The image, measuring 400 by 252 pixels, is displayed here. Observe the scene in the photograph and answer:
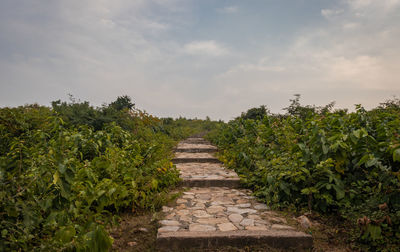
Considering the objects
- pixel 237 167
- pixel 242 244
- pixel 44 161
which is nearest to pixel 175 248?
pixel 242 244

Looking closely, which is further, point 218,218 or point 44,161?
point 218,218

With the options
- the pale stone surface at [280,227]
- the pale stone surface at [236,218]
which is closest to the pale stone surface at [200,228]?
the pale stone surface at [236,218]

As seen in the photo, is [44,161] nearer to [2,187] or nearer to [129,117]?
[2,187]

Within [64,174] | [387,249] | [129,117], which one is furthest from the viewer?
[129,117]

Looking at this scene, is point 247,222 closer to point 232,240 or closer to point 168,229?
point 232,240

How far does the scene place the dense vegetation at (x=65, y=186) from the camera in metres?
1.83

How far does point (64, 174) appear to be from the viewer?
2154mm

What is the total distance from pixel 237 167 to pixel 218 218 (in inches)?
109

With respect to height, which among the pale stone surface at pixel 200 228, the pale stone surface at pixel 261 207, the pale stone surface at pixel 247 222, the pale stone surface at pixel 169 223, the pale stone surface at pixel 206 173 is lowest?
the pale stone surface at pixel 261 207

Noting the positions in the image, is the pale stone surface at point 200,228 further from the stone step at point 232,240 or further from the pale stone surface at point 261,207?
the pale stone surface at point 261,207

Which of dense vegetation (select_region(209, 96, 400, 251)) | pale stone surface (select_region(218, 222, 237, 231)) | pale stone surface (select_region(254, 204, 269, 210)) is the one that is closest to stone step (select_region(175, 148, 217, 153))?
dense vegetation (select_region(209, 96, 400, 251))

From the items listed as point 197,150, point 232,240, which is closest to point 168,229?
point 232,240

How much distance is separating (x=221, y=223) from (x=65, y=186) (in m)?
1.82

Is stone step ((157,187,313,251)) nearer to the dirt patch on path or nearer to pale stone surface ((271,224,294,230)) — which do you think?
pale stone surface ((271,224,294,230))
